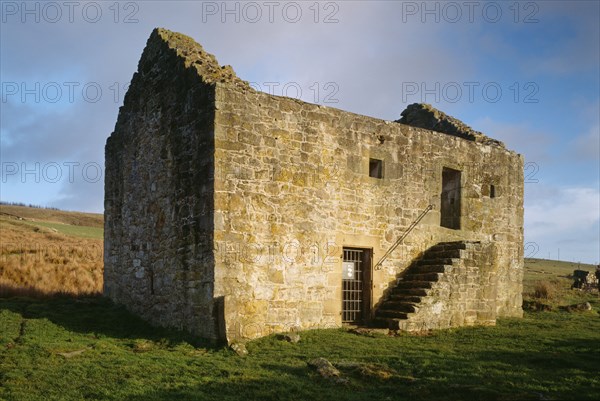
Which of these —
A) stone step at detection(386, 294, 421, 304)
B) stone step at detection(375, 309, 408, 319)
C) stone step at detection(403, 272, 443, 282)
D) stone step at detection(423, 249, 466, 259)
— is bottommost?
stone step at detection(375, 309, 408, 319)

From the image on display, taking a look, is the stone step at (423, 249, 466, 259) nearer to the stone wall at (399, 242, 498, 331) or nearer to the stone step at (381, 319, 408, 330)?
the stone wall at (399, 242, 498, 331)

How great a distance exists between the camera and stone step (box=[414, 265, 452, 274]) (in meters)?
13.9

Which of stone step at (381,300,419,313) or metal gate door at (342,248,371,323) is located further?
metal gate door at (342,248,371,323)

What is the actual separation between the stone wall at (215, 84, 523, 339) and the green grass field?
101 cm

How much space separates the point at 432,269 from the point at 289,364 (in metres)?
6.27

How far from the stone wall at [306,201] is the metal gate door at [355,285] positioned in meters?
0.26

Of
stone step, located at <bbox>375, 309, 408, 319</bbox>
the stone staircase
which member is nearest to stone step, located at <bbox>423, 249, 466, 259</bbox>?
the stone staircase

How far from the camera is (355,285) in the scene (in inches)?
558

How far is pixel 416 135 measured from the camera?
1552cm

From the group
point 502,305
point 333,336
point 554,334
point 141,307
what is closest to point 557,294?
point 502,305

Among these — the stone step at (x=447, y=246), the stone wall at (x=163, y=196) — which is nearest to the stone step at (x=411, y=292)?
the stone step at (x=447, y=246)

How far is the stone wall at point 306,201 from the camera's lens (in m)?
11.9

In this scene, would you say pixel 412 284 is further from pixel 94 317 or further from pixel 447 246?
pixel 94 317

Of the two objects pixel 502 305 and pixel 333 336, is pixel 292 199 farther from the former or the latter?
pixel 502 305
